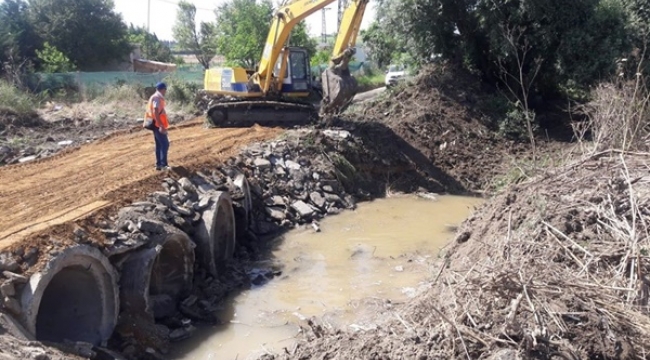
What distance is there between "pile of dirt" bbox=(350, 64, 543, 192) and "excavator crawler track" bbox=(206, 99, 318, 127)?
1.52 m

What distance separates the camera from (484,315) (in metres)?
5.04

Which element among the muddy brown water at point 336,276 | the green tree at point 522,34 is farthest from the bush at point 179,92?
the muddy brown water at point 336,276

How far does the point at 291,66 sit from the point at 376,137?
11.6 ft

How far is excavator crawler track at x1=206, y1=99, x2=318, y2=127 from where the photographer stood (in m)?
17.9

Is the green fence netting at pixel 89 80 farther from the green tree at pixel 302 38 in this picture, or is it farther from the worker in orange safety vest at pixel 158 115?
the worker in orange safety vest at pixel 158 115

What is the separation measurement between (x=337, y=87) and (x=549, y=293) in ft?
37.3

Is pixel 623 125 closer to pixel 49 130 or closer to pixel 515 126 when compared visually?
pixel 515 126

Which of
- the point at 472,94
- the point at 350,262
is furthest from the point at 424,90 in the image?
the point at 350,262

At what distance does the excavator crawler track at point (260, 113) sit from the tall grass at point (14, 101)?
7008 millimetres

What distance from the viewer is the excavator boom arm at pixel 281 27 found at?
1640cm

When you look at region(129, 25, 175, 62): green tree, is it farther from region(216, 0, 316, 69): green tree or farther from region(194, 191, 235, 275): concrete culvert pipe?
region(194, 191, 235, 275): concrete culvert pipe

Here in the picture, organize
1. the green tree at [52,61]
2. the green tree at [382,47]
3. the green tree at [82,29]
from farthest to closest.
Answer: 1. the green tree at [82,29]
2. the green tree at [52,61]
3. the green tree at [382,47]

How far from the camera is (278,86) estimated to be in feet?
60.3

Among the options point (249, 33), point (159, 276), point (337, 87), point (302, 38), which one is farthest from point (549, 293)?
point (302, 38)
